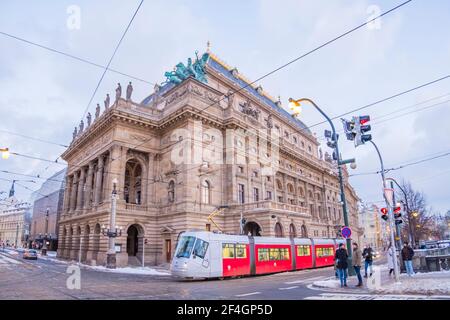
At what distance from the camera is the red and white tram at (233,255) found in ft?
64.1

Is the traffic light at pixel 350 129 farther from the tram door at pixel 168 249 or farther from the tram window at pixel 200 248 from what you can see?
the tram door at pixel 168 249

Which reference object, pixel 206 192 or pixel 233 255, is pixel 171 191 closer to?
pixel 206 192

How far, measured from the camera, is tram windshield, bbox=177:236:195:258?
1972 centimetres

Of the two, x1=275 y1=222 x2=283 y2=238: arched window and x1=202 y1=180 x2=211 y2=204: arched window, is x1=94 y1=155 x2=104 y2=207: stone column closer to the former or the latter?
x1=202 y1=180 x2=211 y2=204: arched window

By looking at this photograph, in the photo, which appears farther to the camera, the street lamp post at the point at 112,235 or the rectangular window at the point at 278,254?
the street lamp post at the point at 112,235

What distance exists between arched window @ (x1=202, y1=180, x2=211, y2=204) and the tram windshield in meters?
15.1

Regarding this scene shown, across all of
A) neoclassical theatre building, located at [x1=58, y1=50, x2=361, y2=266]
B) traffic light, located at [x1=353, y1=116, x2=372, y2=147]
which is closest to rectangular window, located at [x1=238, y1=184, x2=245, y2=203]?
neoclassical theatre building, located at [x1=58, y1=50, x2=361, y2=266]

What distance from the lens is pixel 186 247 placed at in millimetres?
20000

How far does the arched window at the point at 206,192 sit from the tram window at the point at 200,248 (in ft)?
51.2

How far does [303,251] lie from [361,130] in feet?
56.2

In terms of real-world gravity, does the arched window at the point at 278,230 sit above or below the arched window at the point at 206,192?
below

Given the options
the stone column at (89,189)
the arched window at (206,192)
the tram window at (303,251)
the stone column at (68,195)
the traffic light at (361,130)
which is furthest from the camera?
the stone column at (68,195)

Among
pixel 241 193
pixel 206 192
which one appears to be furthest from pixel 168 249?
pixel 241 193

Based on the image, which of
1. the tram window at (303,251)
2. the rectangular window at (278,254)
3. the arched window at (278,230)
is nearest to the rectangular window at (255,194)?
the arched window at (278,230)
